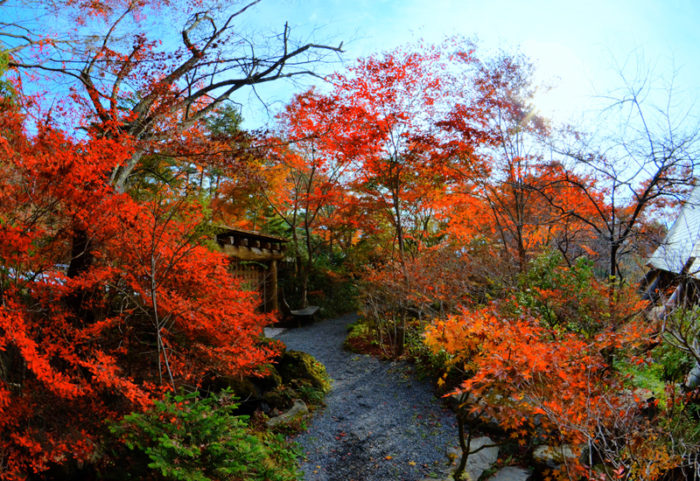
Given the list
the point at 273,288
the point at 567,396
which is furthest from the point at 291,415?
the point at 273,288

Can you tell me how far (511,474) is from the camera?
15.1 ft

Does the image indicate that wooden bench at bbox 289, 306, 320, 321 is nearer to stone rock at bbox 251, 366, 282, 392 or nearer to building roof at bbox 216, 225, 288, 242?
building roof at bbox 216, 225, 288, 242

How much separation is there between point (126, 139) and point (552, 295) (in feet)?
22.2

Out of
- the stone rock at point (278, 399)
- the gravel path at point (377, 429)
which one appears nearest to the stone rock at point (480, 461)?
the gravel path at point (377, 429)

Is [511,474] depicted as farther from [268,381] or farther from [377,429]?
[268,381]

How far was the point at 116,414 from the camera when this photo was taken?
4.26 metres

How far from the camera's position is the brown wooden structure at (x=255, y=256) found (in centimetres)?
1075

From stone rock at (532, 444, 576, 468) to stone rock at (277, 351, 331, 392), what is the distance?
11.7ft

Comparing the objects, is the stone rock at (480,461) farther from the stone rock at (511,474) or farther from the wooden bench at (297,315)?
the wooden bench at (297,315)

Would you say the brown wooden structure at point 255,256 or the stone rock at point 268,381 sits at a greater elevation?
the brown wooden structure at point 255,256

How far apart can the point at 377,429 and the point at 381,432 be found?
0.33ft

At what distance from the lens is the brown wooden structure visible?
35.3ft

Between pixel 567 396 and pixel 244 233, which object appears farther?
pixel 244 233

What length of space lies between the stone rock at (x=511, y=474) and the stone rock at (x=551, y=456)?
197 mm
